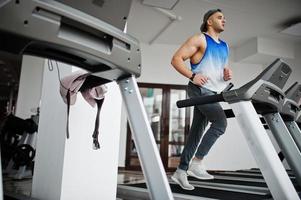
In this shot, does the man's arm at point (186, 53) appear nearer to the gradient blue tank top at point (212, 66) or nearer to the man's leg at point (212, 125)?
the gradient blue tank top at point (212, 66)

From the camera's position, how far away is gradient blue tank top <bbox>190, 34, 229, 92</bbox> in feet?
5.80

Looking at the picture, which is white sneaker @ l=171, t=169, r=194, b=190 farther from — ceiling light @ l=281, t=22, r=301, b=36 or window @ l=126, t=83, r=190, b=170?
ceiling light @ l=281, t=22, r=301, b=36

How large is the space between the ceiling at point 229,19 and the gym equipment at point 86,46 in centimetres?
352

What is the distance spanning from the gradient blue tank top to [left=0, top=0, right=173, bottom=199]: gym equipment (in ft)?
3.38

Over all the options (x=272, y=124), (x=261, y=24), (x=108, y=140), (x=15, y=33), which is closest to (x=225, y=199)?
(x=272, y=124)

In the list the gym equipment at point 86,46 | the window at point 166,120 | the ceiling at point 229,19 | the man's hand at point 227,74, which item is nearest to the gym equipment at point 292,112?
the man's hand at point 227,74

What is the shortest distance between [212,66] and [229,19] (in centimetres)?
340

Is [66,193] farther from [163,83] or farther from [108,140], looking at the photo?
[163,83]

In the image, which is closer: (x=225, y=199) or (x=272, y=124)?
(x=225, y=199)

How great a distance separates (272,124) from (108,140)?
100 centimetres

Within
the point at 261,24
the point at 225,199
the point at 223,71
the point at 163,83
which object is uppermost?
the point at 261,24

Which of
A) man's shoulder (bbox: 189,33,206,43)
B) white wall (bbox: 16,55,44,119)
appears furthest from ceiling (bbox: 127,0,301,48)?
man's shoulder (bbox: 189,33,206,43)

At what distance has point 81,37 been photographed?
679 millimetres

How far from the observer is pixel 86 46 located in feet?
2.22
